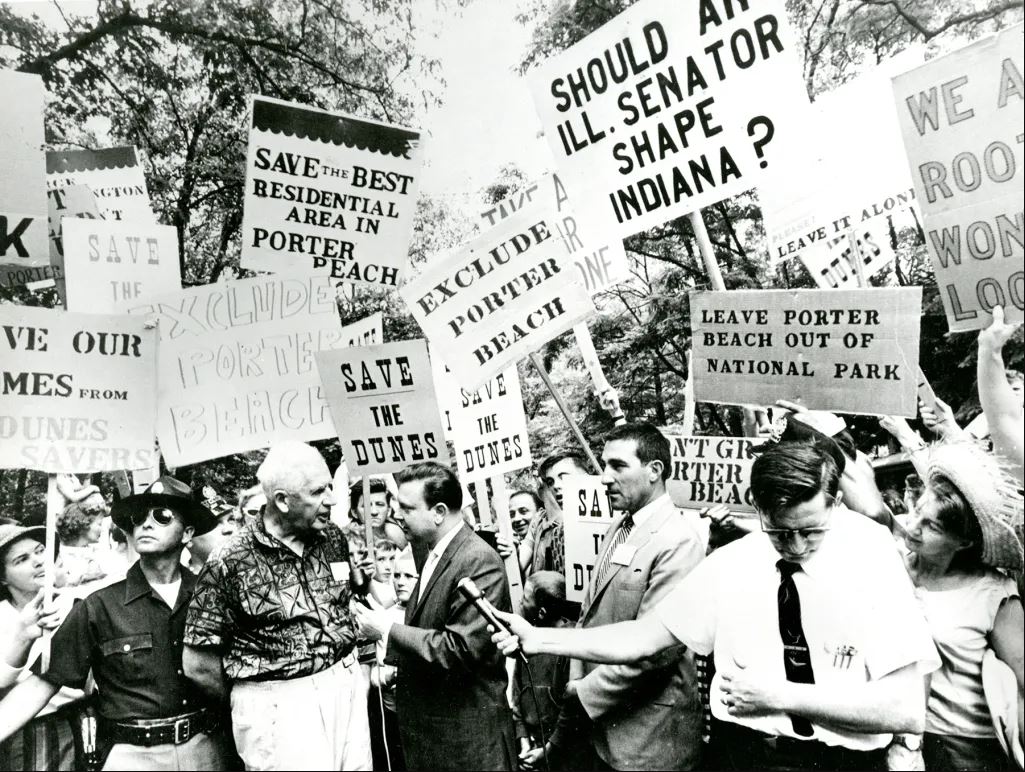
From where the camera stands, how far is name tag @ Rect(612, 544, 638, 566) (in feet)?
13.2

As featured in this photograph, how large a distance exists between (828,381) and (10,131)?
4492 millimetres

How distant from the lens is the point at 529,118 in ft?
15.6

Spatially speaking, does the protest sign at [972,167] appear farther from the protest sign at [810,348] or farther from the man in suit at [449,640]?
the man in suit at [449,640]

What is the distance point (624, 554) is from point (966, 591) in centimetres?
145

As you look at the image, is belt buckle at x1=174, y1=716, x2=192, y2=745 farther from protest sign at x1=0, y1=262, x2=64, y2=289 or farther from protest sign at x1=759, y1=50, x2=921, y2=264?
protest sign at x1=759, y1=50, x2=921, y2=264

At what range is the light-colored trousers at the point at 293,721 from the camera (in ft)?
12.9

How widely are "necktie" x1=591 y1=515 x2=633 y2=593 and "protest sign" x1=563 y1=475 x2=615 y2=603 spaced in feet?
1.08

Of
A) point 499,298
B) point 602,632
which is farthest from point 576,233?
point 602,632

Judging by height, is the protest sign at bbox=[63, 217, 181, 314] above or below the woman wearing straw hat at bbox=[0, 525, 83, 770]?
above

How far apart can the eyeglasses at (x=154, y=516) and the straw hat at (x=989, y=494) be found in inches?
142

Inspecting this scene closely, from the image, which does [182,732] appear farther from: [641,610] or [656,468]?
[656,468]

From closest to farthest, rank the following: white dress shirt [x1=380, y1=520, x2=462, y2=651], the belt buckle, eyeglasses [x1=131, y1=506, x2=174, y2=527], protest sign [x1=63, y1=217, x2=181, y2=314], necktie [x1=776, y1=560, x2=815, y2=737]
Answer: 1. necktie [x1=776, y1=560, x2=815, y2=737]
2. white dress shirt [x1=380, y1=520, x2=462, y2=651]
3. the belt buckle
4. eyeglasses [x1=131, y1=506, x2=174, y2=527]
5. protest sign [x1=63, y1=217, x2=181, y2=314]

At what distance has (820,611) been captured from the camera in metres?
3.64

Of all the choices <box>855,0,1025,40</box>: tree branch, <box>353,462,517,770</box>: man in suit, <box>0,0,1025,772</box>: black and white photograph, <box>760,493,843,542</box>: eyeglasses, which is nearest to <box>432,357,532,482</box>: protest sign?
<box>0,0,1025,772</box>: black and white photograph
